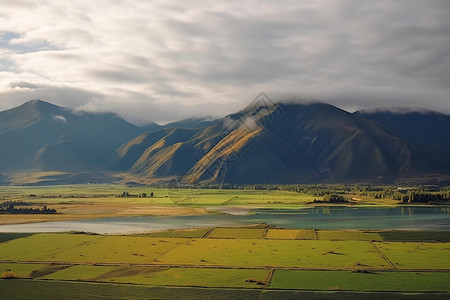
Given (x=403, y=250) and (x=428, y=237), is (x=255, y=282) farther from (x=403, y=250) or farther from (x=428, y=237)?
(x=428, y=237)

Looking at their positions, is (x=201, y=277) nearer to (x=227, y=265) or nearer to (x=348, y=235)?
(x=227, y=265)

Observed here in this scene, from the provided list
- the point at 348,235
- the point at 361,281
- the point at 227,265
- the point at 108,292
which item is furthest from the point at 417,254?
the point at 108,292

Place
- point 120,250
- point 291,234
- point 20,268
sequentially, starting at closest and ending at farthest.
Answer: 1. point 20,268
2. point 120,250
3. point 291,234

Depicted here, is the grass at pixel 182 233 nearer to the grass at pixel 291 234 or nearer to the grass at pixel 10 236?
the grass at pixel 291 234

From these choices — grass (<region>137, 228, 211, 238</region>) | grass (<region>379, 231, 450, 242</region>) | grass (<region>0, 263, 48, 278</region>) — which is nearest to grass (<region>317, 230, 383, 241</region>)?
grass (<region>379, 231, 450, 242</region>)

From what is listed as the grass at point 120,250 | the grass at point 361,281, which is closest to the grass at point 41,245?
the grass at point 120,250

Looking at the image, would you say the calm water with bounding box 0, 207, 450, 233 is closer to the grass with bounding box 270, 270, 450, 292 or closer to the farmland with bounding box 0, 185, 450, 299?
the farmland with bounding box 0, 185, 450, 299

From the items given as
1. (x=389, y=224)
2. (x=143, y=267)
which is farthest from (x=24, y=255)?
(x=389, y=224)
